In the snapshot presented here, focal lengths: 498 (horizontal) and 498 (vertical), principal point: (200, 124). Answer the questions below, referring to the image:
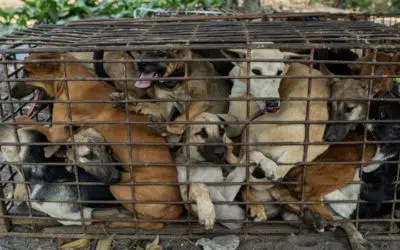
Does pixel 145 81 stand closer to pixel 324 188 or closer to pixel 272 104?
pixel 272 104

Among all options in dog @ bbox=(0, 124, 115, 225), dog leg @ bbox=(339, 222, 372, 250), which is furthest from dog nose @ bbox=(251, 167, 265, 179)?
dog @ bbox=(0, 124, 115, 225)

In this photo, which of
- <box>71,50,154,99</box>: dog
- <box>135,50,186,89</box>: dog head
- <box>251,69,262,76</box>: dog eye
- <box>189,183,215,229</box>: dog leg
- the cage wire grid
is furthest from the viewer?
<box>71,50,154,99</box>: dog

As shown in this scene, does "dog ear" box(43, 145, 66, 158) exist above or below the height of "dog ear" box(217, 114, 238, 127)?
below

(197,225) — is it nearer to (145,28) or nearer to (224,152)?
(224,152)

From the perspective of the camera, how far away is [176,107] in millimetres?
3453

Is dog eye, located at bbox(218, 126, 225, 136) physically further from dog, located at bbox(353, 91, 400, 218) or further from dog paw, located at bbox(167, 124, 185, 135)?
dog, located at bbox(353, 91, 400, 218)

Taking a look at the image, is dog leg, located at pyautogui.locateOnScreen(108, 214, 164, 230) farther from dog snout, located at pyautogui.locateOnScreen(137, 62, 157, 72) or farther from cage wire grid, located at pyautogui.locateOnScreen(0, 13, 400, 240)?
dog snout, located at pyautogui.locateOnScreen(137, 62, 157, 72)

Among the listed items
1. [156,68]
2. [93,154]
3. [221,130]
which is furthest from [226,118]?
[93,154]

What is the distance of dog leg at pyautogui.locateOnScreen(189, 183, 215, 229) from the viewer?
302 centimetres

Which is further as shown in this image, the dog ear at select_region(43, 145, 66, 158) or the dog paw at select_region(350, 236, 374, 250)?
the dog ear at select_region(43, 145, 66, 158)

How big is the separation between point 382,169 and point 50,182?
7.18ft

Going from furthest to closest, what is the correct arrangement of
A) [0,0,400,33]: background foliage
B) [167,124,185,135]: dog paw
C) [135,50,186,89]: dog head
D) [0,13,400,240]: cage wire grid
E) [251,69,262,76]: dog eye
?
[0,0,400,33]: background foliage → [251,69,262,76]: dog eye → [135,50,186,89]: dog head → [167,124,185,135]: dog paw → [0,13,400,240]: cage wire grid

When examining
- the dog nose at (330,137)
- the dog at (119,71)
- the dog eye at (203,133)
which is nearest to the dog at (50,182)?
the dog at (119,71)

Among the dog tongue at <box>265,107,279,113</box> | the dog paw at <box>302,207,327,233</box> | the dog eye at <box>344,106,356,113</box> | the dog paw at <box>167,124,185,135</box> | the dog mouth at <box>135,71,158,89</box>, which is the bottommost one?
the dog paw at <box>302,207,327,233</box>
